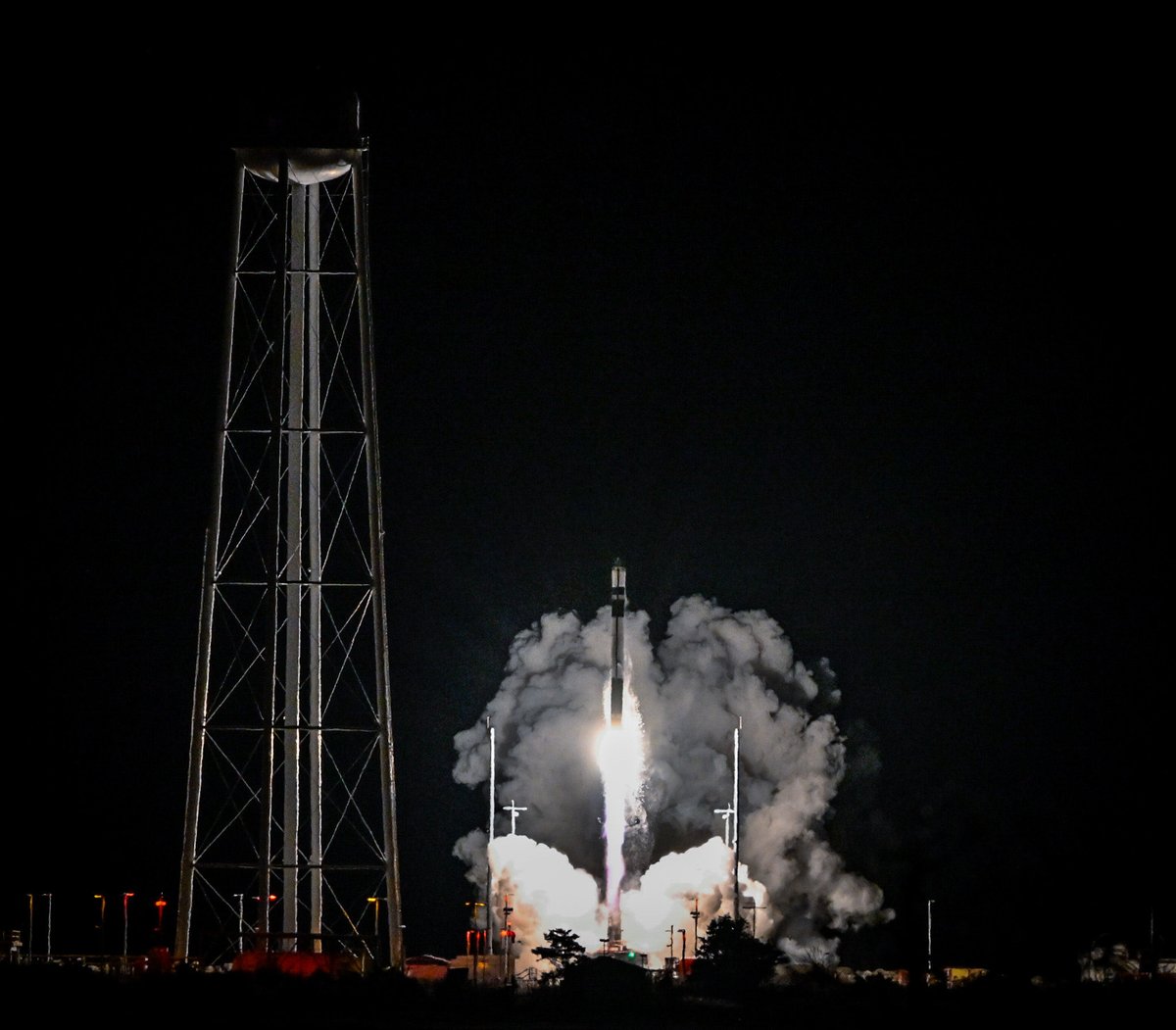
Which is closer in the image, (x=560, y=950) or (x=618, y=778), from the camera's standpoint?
(x=560, y=950)

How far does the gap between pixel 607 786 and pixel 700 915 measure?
492cm

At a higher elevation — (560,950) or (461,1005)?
(560,950)

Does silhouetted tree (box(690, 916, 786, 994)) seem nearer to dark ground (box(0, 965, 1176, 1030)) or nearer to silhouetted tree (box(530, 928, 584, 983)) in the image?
dark ground (box(0, 965, 1176, 1030))

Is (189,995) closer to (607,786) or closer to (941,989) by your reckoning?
(941,989)

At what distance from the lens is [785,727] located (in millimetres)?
79500

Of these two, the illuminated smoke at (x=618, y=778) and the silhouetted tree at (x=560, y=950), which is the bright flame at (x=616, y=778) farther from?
the silhouetted tree at (x=560, y=950)

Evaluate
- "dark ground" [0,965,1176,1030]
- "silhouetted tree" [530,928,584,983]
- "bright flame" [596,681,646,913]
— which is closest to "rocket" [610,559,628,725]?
"bright flame" [596,681,646,913]

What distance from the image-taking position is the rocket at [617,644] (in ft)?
250

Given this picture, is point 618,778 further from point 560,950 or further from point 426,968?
point 426,968

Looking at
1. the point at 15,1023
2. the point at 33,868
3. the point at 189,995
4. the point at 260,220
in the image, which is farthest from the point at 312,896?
the point at 33,868

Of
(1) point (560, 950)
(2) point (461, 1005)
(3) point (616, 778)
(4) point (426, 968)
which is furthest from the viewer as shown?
(3) point (616, 778)

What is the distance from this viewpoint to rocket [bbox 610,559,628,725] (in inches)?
2995

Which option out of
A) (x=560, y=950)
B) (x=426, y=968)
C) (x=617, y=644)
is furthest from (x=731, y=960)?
(x=617, y=644)

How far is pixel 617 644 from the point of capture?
76688 millimetres
